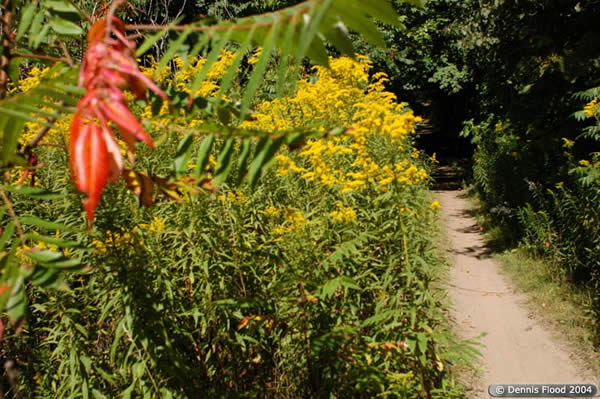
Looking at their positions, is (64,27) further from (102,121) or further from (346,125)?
(346,125)

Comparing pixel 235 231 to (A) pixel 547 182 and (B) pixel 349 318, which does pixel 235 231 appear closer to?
(B) pixel 349 318

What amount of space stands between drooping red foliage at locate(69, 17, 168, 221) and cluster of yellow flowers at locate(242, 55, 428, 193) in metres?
Result: 1.51

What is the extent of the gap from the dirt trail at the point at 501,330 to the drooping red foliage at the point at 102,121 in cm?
287

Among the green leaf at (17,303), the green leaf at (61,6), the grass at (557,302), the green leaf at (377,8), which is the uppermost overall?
the green leaf at (377,8)

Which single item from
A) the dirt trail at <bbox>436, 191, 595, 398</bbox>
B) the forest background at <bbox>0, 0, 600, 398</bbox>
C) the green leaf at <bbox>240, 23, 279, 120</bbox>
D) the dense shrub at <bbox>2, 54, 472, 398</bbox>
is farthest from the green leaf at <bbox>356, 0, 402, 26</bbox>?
the dirt trail at <bbox>436, 191, 595, 398</bbox>

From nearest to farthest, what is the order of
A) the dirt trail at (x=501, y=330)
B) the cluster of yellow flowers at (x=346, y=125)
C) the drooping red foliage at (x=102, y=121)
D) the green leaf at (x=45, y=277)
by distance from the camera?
the drooping red foliage at (x=102, y=121), the green leaf at (x=45, y=277), the cluster of yellow flowers at (x=346, y=125), the dirt trail at (x=501, y=330)

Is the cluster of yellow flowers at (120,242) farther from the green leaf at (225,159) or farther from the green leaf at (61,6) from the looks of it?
the green leaf at (225,159)

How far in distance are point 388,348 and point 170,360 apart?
3.46 ft

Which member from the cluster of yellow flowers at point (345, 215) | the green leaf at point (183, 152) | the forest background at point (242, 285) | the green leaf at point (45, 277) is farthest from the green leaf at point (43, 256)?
the cluster of yellow flowers at point (345, 215)

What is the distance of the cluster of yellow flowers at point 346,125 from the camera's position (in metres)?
2.64

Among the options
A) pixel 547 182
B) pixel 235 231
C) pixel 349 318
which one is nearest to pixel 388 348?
pixel 349 318

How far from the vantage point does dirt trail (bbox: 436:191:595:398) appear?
4.32 m

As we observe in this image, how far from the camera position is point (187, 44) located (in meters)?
0.98

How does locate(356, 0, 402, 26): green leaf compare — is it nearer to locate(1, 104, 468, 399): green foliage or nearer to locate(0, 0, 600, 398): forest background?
locate(0, 0, 600, 398): forest background
